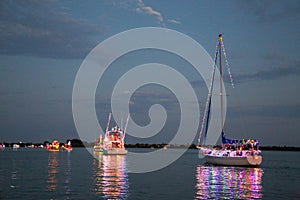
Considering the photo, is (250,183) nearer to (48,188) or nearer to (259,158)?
(48,188)

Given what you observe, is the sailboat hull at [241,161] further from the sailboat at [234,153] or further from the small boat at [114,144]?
the small boat at [114,144]

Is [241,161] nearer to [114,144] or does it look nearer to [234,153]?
[234,153]

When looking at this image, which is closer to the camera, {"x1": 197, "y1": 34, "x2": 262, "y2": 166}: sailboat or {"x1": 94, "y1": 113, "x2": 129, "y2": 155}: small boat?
{"x1": 197, "y1": 34, "x2": 262, "y2": 166}: sailboat

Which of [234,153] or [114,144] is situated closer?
[234,153]

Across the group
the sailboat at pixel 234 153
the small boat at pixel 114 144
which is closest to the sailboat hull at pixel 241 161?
the sailboat at pixel 234 153

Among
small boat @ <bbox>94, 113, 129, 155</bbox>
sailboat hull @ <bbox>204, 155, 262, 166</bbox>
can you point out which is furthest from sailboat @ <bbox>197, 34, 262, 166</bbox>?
small boat @ <bbox>94, 113, 129, 155</bbox>

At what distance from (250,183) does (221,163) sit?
108ft

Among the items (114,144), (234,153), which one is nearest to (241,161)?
(234,153)

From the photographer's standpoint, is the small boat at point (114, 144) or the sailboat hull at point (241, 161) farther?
the small boat at point (114, 144)

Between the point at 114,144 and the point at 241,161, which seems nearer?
the point at 241,161

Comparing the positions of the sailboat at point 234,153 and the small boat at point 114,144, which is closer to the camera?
the sailboat at point 234,153

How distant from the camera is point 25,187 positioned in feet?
145

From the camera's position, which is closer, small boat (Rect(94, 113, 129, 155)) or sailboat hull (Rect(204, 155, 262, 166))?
sailboat hull (Rect(204, 155, 262, 166))

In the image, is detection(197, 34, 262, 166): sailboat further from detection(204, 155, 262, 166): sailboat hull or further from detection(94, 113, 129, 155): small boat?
detection(94, 113, 129, 155): small boat
